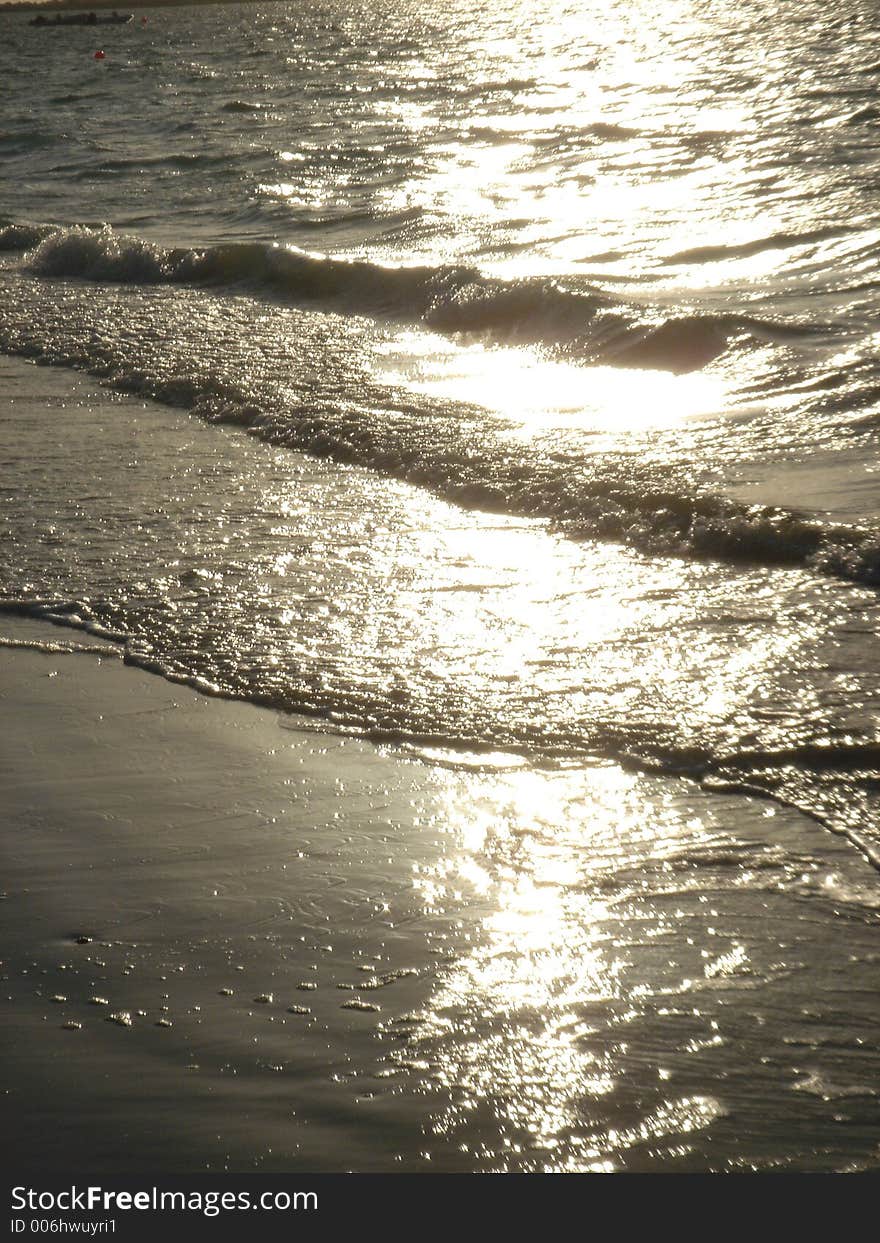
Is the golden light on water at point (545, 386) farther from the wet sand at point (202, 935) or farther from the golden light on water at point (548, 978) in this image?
the golden light on water at point (548, 978)

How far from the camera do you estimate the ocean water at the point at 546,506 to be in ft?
9.66

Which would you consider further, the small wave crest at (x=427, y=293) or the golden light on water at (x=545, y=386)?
the small wave crest at (x=427, y=293)

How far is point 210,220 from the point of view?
1355 centimetres

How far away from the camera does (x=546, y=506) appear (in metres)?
5.53

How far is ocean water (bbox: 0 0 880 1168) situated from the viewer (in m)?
2.94

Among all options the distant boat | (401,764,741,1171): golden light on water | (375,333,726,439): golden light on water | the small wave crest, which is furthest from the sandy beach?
the distant boat

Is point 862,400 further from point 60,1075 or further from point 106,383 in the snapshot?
point 60,1075

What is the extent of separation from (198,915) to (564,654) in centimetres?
159

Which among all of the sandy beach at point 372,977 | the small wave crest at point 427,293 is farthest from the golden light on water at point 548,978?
the small wave crest at point 427,293

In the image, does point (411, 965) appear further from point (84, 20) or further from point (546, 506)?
point (84, 20)

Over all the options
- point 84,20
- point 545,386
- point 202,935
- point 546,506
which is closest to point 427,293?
point 545,386

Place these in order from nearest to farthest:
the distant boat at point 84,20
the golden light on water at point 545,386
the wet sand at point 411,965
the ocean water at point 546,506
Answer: the wet sand at point 411,965 → the ocean water at point 546,506 → the golden light on water at point 545,386 → the distant boat at point 84,20

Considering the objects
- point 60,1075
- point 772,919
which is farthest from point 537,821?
point 60,1075

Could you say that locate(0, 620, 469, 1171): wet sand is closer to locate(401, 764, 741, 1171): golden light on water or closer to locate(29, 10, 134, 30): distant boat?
locate(401, 764, 741, 1171): golden light on water
